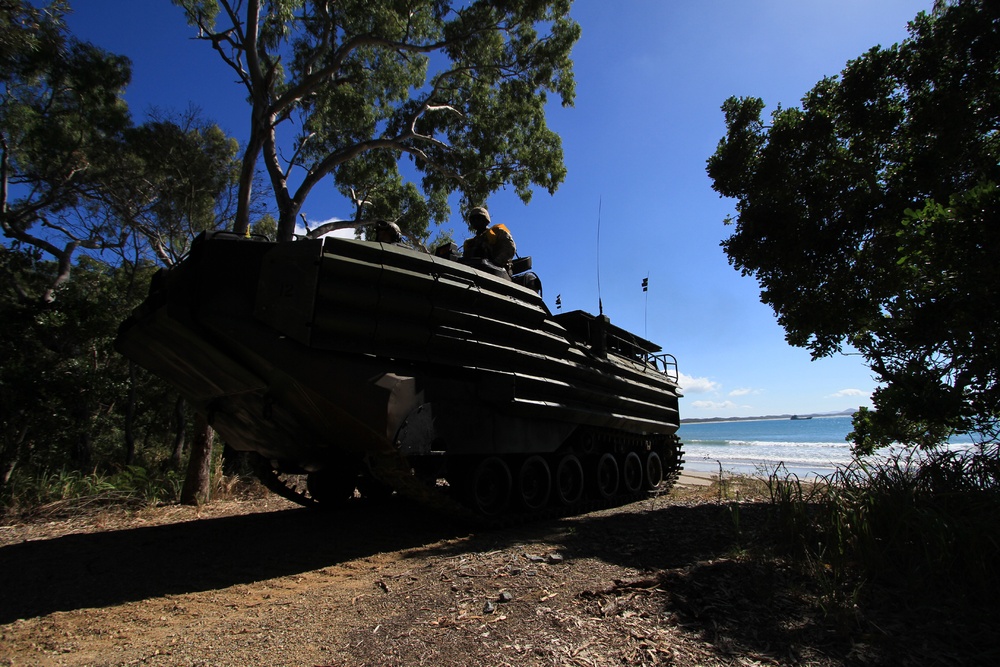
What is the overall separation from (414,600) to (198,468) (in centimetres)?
→ 734

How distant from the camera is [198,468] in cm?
973

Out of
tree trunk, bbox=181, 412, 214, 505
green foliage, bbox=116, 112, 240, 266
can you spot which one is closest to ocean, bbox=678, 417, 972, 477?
tree trunk, bbox=181, 412, 214, 505

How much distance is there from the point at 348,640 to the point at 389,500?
5955mm

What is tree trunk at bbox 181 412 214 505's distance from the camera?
9.64 metres

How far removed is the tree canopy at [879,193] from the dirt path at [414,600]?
268 cm

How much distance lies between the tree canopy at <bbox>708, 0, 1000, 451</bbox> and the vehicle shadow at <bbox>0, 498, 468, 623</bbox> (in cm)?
565

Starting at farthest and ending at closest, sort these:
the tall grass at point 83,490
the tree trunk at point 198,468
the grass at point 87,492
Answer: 1. the tree trunk at point 198,468
2. the tall grass at point 83,490
3. the grass at point 87,492

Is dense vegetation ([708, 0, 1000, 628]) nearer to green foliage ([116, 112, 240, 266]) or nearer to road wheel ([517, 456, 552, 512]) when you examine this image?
road wheel ([517, 456, 552, 512])

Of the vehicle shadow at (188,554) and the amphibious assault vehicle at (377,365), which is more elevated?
the amphibious assault vehicle at (377,365)

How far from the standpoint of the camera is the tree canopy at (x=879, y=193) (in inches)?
257

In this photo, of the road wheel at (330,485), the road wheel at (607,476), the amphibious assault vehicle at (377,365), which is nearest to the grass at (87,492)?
the road wheel at (330,485)

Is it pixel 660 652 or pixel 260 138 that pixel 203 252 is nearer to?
pixel 660 652

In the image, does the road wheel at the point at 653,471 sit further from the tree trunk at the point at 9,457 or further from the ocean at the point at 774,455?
the tree trunk at the point at 9,457

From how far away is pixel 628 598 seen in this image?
3.73 metres
